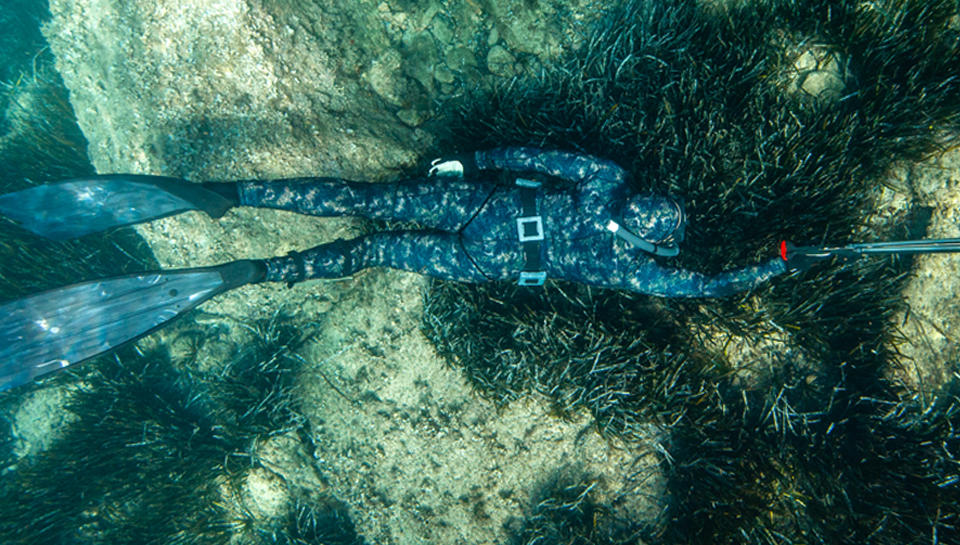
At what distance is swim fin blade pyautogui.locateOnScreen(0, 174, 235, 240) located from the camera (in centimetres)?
443

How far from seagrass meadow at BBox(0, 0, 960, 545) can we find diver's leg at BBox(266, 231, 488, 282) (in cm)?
50

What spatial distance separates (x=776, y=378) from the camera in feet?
14.9

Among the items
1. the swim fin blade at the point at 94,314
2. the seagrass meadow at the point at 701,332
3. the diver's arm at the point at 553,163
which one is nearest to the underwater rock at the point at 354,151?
the seagrass meadow at the point at 701,332

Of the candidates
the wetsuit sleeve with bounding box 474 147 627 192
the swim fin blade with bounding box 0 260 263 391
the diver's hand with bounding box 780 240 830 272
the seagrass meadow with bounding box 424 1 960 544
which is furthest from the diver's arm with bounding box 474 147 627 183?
the swim fin blade with bounding box 0 260 263 391

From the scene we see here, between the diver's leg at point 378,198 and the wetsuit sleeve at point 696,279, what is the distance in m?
1.77

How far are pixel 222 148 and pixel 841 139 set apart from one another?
21.0 ft

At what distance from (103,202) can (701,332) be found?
6469 mm

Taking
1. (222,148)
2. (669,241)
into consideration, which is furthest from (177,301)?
(669,241)

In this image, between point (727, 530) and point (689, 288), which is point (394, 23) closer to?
point (689, 288)

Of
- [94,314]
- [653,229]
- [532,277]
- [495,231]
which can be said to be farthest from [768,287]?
[94,314]

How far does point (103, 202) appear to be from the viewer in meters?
4.58

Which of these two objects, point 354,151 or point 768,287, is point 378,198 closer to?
point 354,151

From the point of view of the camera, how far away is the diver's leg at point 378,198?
4.64 metres

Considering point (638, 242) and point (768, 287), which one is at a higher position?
point (638, 242)
